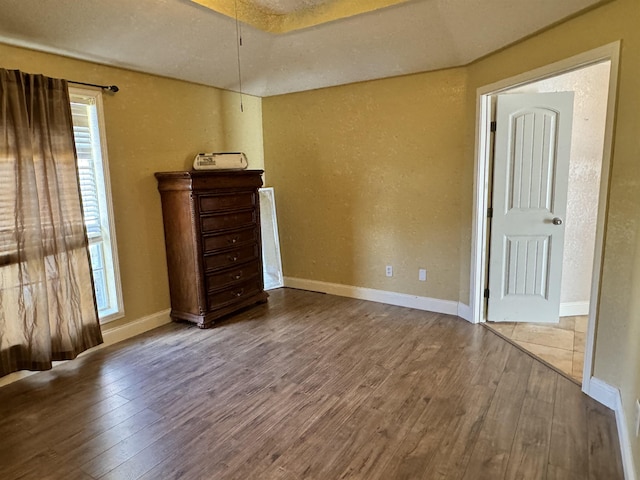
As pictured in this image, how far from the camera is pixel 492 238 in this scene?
347 cm

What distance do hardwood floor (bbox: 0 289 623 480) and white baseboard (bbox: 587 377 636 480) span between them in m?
0.05

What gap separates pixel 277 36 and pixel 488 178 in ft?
7.14

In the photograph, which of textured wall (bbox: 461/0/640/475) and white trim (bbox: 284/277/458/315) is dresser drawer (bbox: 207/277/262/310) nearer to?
white trim (bbox: 284/277/458/315)

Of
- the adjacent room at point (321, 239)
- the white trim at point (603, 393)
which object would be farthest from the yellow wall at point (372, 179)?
the white trim at point (603, 393)

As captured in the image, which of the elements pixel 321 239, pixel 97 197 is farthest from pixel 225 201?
pixel 321 239

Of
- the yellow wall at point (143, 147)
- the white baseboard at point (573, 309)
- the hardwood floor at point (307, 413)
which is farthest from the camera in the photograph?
the white baseboard at point (573, 309)

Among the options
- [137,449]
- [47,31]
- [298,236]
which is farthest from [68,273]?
[298,236]

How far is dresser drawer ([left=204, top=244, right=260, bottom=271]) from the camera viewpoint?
3582 millimetres

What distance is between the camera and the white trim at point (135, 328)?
3.29 metres

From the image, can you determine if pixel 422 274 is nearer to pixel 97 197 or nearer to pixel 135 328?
pixel 135 328

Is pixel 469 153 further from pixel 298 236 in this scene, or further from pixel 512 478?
pixel 512 478

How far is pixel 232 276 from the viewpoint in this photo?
150 inches

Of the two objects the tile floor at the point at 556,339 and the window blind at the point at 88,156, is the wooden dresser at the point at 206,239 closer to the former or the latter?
the window blind at the point at 88,156

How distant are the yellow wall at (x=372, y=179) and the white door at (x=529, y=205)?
373mm
